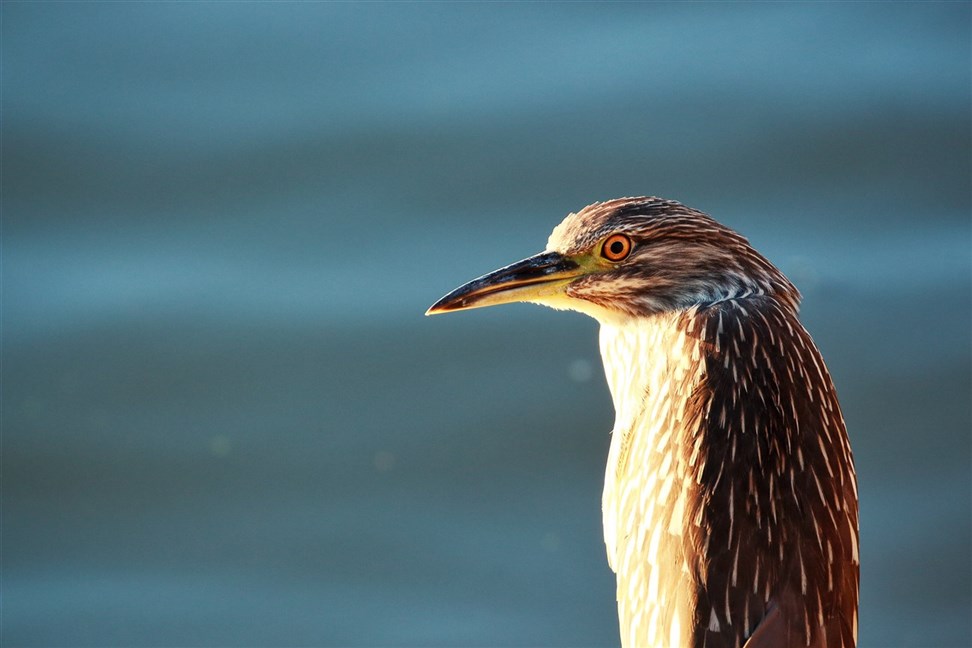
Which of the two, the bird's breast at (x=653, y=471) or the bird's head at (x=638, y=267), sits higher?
the bird's head at (x=638, y=267)

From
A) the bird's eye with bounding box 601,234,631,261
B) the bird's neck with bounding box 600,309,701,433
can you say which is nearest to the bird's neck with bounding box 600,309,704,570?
the bird's neck with bounding box 600,309,701,433

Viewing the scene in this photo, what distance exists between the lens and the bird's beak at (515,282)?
8.58 feet

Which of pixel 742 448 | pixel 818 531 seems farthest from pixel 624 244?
pixel 818 531

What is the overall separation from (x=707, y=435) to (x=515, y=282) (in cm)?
51

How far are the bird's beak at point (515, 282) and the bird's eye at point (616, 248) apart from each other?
6cm

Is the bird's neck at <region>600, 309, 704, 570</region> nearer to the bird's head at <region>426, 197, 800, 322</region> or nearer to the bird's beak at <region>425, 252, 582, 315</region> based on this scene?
the bird's head at <region>426, 197, 800, 322</region>

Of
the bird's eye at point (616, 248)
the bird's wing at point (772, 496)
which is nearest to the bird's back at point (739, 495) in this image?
the bird's wing at point (772, 496)

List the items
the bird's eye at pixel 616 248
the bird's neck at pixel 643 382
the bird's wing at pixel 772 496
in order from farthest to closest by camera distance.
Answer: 1. the bird's eye at pixel 616 248
2. the bird's neck at pixel 643 382
3. the bird's wing at pixel 772 496

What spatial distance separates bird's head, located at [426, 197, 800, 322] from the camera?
2557 millimetres

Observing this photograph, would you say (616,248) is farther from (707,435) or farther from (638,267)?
(707,435)

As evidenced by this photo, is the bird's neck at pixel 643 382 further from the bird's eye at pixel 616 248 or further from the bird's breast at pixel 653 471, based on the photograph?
the bird's eye at pixel 616 248

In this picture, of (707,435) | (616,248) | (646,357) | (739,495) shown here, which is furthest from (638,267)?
(739,495)

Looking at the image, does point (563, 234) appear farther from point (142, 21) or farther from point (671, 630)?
point (142, 21)

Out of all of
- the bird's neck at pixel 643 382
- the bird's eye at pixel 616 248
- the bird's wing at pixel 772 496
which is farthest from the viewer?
the bird's eye at pixel 616 248
